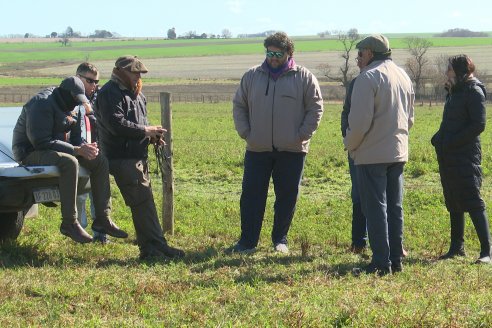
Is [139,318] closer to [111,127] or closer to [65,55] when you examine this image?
[111,127]

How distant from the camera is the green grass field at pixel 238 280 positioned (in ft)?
17.0

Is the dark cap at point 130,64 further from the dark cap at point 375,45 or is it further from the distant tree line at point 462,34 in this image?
the distant tree line at point 462,34

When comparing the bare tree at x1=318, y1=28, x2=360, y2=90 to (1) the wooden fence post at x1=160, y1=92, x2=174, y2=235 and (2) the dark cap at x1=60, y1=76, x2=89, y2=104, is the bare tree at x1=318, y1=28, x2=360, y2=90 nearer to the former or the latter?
(1) the wooden fence post at x1=160, y1=92, x2=174, y2=235

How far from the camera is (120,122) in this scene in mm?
7254

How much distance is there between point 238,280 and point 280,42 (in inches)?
95.9

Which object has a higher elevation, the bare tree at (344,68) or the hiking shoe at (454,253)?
the hiking shoe at (454,253)

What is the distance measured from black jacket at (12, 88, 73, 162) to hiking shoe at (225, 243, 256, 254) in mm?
1798

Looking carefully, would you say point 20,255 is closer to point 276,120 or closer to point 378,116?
point 276,120

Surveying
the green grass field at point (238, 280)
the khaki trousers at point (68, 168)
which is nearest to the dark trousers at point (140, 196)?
the khaki trousers at point (68, 168)

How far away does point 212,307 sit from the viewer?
5469 millimetres

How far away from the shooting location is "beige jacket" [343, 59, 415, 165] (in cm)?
661

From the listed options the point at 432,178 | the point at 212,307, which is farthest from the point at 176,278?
the point at 432,178

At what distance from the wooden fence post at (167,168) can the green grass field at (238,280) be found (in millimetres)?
211

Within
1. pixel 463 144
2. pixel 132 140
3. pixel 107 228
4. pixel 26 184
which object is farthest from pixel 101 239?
pixel 463 144
